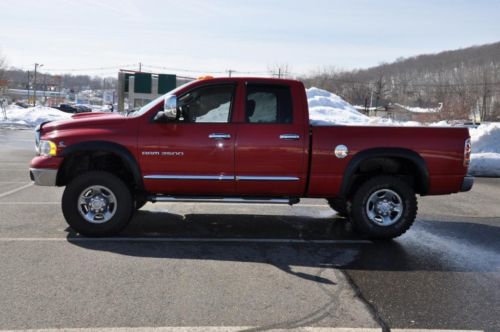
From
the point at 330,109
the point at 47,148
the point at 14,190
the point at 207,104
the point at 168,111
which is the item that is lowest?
the point at 14,190

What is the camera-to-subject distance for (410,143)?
6020 mm

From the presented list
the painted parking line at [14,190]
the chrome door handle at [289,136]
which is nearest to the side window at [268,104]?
the chrome door handle at [289,136]

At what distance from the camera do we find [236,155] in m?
5.89

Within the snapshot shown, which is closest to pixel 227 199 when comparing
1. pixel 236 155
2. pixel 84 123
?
pixel 236 155

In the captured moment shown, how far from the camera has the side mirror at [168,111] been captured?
5551mm

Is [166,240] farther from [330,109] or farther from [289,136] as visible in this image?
[330,109]

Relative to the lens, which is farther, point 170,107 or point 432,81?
point 432,81

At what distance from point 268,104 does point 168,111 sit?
132cm

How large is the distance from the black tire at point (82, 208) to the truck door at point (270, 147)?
1.49 meters

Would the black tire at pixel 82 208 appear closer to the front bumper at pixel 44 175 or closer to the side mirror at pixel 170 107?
the front bumper at pixel 44 175

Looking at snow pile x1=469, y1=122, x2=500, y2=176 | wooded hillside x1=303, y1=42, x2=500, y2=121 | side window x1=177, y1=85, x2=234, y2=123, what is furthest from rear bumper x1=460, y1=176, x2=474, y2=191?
wooded hillside x1=303, y1=42, x2=500, y2=121

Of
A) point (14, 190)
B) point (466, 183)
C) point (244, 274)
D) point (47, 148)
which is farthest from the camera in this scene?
point (14, 190)

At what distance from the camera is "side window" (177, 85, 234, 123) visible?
5973 millimetres

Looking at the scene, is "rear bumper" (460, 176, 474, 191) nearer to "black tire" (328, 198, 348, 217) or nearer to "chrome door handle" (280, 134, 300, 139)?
"black tire" (328, 198, 348, 217)
